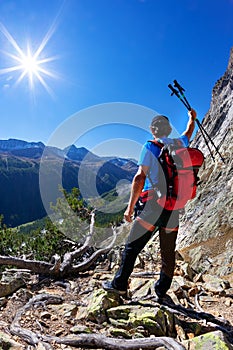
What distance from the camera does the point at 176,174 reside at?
455 centimetres

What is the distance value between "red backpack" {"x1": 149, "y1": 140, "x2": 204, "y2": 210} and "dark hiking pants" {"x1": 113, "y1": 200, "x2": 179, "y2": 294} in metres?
0.28

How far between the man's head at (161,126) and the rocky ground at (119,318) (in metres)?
3.16

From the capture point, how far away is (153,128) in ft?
17.0

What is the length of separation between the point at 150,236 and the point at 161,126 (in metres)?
2.05

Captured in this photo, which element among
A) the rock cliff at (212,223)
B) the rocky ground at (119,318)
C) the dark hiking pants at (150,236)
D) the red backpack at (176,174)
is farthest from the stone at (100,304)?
the rock cliff at (212,223)

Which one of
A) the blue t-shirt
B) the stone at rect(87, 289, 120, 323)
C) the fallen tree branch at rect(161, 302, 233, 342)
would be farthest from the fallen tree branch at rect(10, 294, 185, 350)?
the blue t-shirt

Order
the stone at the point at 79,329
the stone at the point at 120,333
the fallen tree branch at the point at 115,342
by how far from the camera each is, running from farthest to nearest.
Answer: the stone at the point at 79,329
the stone at the point at 120,333
the fallen tree branch at the point at 115,342

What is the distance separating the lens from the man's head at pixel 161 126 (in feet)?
16.8

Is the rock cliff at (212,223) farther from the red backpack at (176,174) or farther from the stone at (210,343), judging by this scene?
the red backpack at (176,174)

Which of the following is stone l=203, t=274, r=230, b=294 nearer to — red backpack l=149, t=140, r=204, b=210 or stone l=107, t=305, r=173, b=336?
stone l=107, t=305, r=173, b=336

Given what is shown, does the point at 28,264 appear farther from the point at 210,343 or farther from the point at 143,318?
the point at 210,343

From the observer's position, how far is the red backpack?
4.51 m

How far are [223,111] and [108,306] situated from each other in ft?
105

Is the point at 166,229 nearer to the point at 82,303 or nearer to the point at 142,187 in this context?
the point at 142,187
